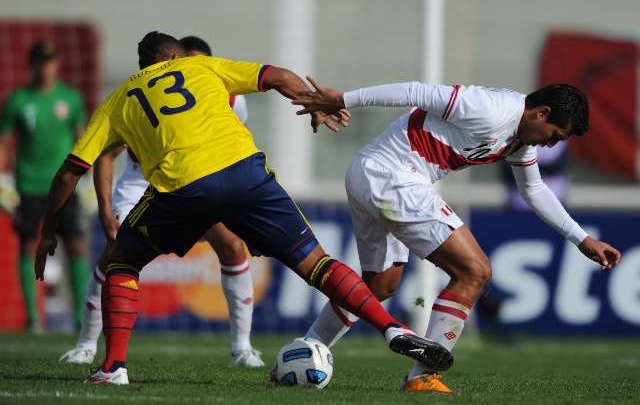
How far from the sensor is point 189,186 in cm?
648

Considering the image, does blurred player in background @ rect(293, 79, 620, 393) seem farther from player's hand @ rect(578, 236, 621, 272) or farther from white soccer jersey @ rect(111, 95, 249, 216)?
white soccer jersey @ rect(111, 95, 249, 216)

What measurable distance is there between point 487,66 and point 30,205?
333 inches

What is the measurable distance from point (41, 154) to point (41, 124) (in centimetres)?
30

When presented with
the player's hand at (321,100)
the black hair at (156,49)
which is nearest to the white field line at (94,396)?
the player's hand at (321,100)

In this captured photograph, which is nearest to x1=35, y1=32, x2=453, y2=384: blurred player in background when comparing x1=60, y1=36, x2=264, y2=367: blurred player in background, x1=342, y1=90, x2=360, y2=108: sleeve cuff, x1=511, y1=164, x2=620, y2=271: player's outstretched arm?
x1=342, y1=90, x2=360, y2=108: sleeve cuff

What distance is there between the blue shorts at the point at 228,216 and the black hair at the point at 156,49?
1084mm

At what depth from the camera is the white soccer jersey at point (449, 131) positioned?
6.77m

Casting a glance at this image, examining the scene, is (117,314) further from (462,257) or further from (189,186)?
(462,257)

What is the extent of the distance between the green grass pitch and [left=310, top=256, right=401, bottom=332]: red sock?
1.35 ft

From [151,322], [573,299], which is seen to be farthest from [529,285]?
[151,322]

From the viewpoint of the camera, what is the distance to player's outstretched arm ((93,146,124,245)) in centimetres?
793

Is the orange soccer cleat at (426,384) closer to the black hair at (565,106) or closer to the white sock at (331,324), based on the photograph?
the white sock at (331,324)

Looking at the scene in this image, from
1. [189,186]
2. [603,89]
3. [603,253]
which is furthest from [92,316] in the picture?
[603,89]

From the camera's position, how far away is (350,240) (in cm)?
1303
